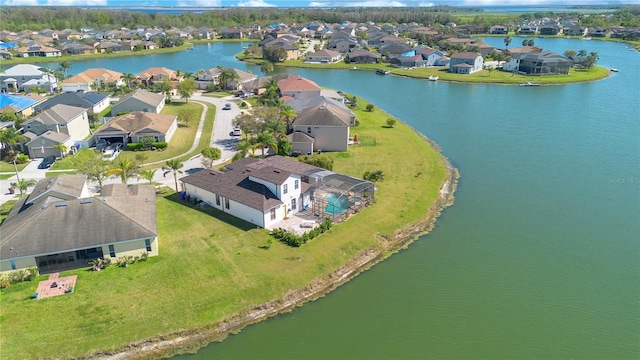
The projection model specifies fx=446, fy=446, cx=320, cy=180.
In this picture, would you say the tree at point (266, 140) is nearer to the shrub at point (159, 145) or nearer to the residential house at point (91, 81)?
the shrub at point (159, 145)

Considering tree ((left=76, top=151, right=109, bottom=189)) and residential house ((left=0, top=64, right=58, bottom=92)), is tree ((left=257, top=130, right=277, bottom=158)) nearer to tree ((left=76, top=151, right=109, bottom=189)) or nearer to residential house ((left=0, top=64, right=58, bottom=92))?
tree ((left=76, top=151, right=109, bottom=189))

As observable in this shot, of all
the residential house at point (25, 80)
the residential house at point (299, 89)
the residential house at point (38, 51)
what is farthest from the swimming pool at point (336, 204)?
the residential house at point (38, 51)

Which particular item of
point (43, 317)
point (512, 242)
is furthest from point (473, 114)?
point (43, 317)

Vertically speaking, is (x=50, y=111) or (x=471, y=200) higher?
(x=50, y=111)

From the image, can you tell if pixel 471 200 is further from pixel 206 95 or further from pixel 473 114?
pixel 206 95

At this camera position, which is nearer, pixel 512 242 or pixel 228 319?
pixel 228 319

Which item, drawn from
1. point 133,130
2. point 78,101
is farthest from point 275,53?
point 133,130
